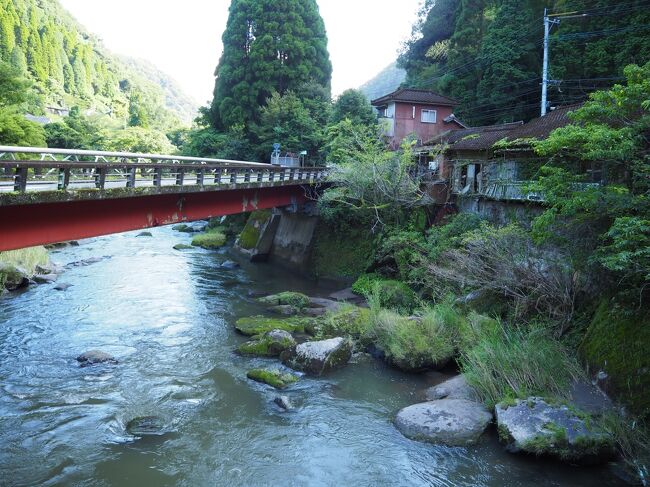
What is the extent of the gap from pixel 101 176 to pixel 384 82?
3450 inches

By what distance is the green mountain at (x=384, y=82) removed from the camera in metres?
87.4

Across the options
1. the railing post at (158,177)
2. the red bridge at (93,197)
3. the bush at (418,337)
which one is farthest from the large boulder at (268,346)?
the railing post at (158,177)

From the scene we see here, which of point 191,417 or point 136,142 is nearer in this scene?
point 191,417

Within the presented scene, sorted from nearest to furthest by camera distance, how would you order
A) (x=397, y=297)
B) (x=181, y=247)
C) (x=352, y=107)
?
(x=397, y=297) → (x=181, y=247) → (x=352, y=107)

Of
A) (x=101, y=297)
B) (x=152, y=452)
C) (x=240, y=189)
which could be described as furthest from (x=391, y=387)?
(x=101, y=297)

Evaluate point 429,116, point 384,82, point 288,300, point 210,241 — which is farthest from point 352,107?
point 384,82

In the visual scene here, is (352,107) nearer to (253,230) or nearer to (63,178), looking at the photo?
(253,230)

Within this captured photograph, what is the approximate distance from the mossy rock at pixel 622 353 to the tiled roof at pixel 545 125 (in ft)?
36.0

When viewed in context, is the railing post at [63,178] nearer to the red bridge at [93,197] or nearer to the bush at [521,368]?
the red bridge at [93,197]

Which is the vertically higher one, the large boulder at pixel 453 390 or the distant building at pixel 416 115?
the distant building at pixel 416 115

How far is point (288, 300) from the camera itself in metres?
20.8

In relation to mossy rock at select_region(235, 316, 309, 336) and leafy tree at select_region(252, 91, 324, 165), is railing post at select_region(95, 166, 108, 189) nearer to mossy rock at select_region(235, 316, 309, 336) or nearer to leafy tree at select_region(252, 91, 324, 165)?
mossy rock at select_region(235, 316, 309, 336)

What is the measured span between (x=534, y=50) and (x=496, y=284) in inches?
1049

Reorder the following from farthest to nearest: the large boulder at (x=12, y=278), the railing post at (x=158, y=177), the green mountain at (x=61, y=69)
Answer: the green mountain at (x=61, y=69), the large boulder at (x=12, y=278), the railing post at (x=158, y=177)
